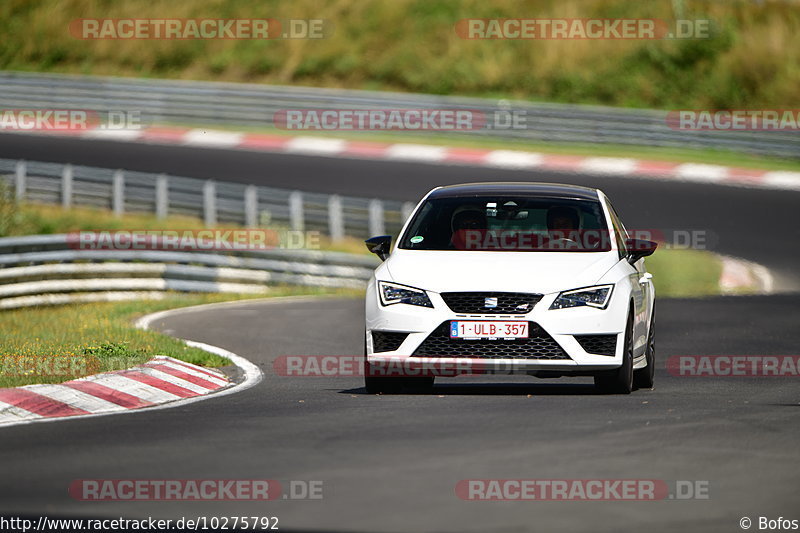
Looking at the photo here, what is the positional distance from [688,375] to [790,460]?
5.63m

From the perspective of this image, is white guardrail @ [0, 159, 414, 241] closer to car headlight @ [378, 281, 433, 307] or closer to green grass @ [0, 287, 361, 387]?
green grass @ [0, 287, 361, 387]

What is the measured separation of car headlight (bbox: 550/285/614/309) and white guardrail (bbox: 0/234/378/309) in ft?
43.2

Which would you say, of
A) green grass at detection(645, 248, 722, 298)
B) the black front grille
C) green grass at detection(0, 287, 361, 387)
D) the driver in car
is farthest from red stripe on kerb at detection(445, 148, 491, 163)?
the black front grille

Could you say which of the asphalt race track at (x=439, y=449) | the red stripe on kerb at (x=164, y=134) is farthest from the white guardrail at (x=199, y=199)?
the asphalt race track at (x=439, y=449)

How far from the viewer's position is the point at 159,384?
Answer: 12.0m

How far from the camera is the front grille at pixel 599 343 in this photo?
35.8ft

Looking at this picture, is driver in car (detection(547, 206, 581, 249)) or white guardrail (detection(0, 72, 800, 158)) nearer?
driver in car (detection(547, 206, 581, 249))

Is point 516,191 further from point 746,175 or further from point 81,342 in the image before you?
point 746,175

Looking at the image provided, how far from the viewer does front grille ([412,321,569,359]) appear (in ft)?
35.6

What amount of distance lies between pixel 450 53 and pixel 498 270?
36.7 metres

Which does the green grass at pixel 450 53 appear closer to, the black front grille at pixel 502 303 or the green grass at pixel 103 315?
the green grass at pixel 103 315

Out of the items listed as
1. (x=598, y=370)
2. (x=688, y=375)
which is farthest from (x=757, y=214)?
(x=598, y=370)

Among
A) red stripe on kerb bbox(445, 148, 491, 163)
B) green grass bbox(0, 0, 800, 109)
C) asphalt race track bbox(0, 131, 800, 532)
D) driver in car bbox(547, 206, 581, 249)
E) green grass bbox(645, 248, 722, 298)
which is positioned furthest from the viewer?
green grass bbox(0, 0, 800, 109)

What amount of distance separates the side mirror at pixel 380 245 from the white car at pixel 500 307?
0.09 feet
